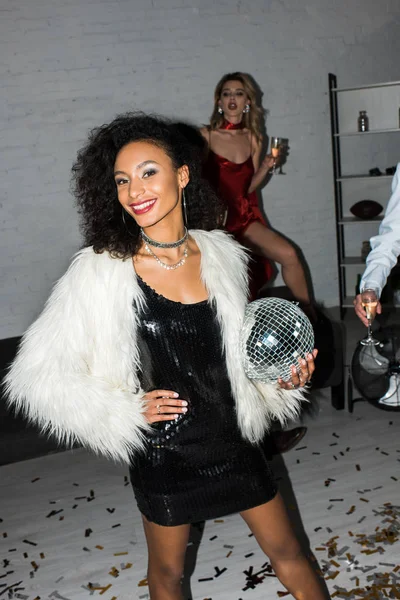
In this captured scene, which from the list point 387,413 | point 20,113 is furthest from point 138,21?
point 387,413

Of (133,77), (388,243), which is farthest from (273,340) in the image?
(133,77)

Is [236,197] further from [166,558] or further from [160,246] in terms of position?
[166,558]

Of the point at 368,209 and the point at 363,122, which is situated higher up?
the point at 363,122

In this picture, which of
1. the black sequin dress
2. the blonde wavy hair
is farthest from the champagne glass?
the blonde wavy hair

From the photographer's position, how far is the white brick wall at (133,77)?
18.1 feet

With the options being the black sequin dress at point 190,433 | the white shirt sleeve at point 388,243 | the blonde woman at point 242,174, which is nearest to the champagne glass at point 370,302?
the white shirt sleeve at point 388,243

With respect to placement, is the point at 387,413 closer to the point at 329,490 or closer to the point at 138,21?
the point at 329,490

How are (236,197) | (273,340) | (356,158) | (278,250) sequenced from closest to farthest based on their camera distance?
(273,340) < (278,250) < (236,197) < (356,158)

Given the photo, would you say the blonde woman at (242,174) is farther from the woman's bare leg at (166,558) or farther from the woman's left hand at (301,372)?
the woman's bare leg at (166,558)

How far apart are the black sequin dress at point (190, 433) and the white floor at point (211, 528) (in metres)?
0.93

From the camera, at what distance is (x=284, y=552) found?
177cm

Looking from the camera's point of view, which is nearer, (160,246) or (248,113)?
(160,246)

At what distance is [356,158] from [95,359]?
18.0 feet

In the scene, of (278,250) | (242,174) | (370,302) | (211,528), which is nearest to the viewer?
(370,302)
